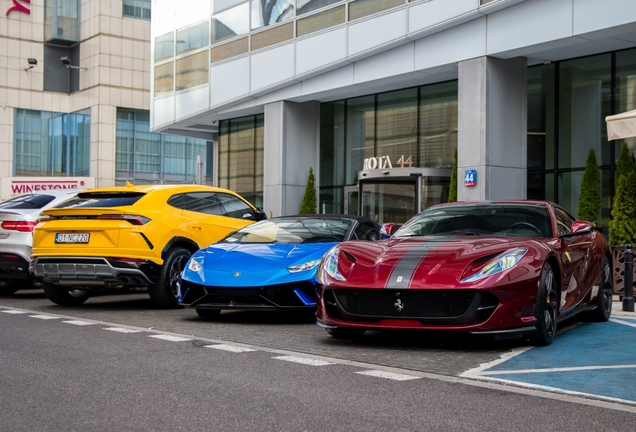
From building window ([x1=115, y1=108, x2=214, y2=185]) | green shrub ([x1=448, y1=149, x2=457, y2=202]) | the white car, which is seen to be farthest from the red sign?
the white car

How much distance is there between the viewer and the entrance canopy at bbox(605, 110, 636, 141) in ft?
40.2

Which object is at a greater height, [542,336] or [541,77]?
[541,77]

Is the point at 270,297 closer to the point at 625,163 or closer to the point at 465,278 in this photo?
the point at 465,278

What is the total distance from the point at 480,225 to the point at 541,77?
13779 millimetres

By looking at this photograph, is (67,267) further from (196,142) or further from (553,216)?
(196,142)

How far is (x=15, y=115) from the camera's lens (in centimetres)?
5662

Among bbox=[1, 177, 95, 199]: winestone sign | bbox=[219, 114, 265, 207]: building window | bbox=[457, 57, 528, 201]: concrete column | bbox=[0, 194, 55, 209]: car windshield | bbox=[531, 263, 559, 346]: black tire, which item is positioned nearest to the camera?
bbox=[531, 263, 559, 346]: black tire

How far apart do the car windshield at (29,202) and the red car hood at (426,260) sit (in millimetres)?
7553

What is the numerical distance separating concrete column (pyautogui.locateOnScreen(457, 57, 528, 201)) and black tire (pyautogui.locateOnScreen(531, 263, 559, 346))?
11712 millimetres

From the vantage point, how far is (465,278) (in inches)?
283

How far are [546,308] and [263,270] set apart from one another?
128 inches

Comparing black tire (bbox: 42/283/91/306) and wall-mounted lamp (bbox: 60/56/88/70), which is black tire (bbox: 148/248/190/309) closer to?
black tire (bbox: 42/283/91/306)

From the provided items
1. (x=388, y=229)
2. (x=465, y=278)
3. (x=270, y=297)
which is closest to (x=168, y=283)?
(x=270, y=297)

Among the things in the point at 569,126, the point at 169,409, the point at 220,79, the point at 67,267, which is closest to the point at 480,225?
the point at 169,409
